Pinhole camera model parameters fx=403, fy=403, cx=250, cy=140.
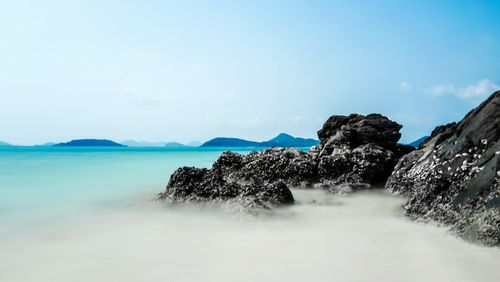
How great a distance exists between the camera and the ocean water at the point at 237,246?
437 cm

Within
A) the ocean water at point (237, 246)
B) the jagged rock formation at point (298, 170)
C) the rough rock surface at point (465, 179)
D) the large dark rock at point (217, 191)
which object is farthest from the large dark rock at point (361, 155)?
the large dark rock at point (217, 191)

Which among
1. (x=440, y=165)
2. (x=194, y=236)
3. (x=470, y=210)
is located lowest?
(x=194, y=236)

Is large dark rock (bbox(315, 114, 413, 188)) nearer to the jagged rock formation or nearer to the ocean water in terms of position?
the jagged rock formation

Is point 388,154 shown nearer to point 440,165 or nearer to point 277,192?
point 440,165

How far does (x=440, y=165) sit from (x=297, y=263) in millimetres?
4667

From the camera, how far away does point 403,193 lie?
30.8ft

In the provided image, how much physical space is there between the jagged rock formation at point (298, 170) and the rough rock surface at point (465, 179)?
190 centimetres

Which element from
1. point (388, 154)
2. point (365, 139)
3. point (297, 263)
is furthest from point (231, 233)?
point (365, 139)

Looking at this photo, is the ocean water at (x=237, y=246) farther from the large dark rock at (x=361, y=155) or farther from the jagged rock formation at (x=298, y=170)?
the large dark rock at (x=361, y=155)

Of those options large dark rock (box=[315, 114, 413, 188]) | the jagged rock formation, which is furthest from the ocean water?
large dark rock (box=[315, 114, 413, 188])

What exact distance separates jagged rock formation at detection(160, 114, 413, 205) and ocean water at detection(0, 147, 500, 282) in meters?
0.62

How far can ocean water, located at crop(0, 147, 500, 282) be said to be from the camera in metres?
4.37

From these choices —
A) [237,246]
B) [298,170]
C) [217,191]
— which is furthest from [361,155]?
[237,246]

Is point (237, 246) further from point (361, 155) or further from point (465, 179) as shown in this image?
point (361, 155)
